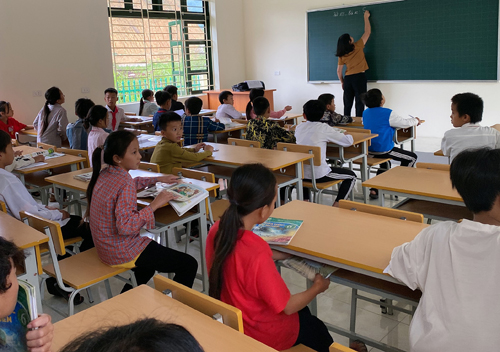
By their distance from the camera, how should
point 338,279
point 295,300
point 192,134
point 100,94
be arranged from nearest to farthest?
point 295,300 < point 338,279 < point 192,134 < point 100,94

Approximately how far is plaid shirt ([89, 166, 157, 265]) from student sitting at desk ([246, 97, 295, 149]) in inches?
93.0

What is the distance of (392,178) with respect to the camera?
2879 millimetres

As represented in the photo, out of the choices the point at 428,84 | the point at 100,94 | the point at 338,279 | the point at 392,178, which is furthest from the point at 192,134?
the point at 428,84

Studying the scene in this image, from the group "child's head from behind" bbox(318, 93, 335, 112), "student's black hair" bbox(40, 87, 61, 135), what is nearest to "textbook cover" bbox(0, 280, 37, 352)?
"child's head from behind" bbox(318, 93, 335, 112)

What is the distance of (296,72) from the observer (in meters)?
9.16

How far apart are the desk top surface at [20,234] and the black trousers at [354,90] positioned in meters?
6.34

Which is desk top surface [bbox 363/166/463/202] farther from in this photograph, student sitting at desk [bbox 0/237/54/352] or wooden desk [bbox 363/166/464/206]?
student sitting at desk [bbox 0/237/54/352]

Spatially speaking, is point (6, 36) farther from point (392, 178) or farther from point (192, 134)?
point (392, 178)

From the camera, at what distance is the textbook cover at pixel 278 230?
6.42 feet

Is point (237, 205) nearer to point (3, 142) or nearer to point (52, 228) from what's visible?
point (52, 228)

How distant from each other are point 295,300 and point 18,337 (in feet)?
2.85

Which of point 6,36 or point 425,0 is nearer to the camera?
point 6,36

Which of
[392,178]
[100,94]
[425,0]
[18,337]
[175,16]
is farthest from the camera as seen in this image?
[175,16]

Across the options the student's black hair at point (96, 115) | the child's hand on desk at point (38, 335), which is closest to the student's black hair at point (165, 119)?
the student's black hair at point (96, 115)
